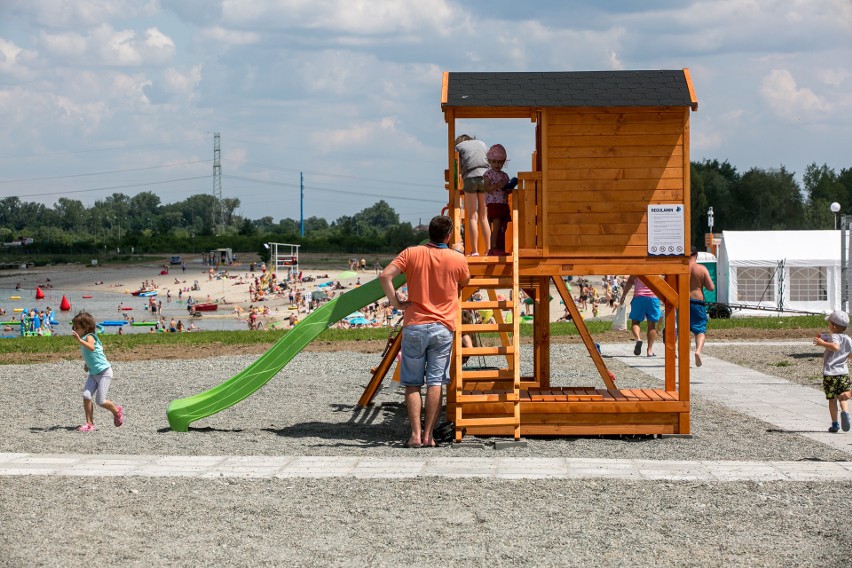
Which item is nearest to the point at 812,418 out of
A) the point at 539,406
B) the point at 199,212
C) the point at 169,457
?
the point at 539,406

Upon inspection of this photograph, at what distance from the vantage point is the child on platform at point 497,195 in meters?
10.4

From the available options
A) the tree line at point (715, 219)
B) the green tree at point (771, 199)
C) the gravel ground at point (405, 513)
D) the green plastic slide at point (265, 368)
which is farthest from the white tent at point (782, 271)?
the green tree at point (771, 199)

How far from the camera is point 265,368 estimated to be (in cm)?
1059

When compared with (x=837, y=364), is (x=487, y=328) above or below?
above

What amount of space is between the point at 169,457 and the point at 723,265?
25715 millimetres

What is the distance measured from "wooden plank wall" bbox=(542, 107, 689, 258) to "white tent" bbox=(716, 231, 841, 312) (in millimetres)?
22346

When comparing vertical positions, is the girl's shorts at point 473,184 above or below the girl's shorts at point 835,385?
above

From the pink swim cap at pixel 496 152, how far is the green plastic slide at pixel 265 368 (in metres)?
1.56

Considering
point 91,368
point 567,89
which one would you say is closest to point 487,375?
point 567,89

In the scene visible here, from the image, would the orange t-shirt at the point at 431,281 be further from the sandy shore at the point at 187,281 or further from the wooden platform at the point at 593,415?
the sandy shore at the point at 187,281

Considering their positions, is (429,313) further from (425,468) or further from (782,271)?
(782,271)

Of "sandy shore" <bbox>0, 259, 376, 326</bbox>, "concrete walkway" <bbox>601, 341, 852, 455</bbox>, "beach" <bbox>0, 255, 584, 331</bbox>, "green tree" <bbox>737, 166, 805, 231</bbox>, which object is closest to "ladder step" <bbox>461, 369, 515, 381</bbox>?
"concrete walkway" <bbox>601, 341, 852, 455</bbox>

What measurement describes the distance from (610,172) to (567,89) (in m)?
0.90

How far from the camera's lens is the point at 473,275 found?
Answer: 33.4ft
